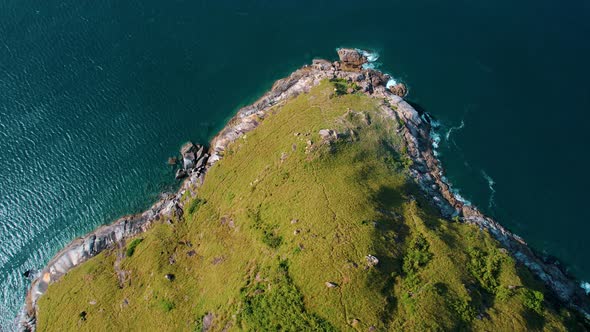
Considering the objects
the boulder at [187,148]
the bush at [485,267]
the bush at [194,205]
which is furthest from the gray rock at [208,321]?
the boulder at [187,148]

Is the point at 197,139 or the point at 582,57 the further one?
the point at 582,57

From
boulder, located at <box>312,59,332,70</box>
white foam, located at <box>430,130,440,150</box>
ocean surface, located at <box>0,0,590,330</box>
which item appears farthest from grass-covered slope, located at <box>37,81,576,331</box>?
boulder, located at <box>312,59,332,70</box>

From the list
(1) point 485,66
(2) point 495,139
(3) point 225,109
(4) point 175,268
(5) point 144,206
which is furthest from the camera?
(1) point 485,66

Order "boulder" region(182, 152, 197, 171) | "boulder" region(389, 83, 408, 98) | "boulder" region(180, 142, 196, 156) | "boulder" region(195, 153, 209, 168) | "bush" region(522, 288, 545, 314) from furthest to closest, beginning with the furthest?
"boulder" region(389, 83, 408, 98) < "boulder" region(180, 142, 196, 156) < "boulder" region(182, 152, 197, 171) < "boulder" region(195, 153, 209, 168) < "bush" region(522, 288, 545, 314)

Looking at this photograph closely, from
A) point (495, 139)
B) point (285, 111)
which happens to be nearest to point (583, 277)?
point (495, 139)

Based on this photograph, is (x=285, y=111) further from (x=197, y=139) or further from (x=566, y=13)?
(x=566, y=13)

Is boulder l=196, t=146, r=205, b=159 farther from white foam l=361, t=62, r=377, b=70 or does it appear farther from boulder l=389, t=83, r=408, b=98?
boulder l=389, t=83, r=408, b=98

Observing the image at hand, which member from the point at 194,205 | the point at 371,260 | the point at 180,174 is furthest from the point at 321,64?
the point at 371,260

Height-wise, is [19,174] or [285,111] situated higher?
[285,111]
